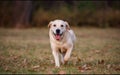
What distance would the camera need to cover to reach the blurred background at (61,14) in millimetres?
32219

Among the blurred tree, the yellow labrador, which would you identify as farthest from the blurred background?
the yellow labrador

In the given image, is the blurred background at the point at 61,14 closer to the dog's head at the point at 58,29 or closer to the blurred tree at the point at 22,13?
the blurred tree at the point at 22,13

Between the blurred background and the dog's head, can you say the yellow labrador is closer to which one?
the dog's head

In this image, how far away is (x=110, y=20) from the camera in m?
32.3

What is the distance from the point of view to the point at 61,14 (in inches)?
1275

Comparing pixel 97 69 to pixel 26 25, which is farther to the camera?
pixel 26 25

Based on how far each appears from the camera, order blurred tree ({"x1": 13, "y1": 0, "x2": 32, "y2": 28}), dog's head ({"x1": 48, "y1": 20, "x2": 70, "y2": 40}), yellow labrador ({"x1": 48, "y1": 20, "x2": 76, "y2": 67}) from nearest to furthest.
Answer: dog's head ({"x1": 48, "y1": 20, "x2": 70, "y2": 40}) → yellow labrador ({"x1": 48, "y1": 20, "x2": 76, "y2": 67}) → blurred tree ({"x1": 13, "y1": 0, "x2": 32, "y2": 28})

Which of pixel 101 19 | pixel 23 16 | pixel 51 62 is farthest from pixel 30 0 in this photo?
pixel 51 62

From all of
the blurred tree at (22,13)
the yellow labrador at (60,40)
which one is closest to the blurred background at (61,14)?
the blurred tree at (22,13)

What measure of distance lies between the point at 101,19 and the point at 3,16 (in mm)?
Result: 7848

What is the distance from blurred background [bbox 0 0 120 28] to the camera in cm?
3222

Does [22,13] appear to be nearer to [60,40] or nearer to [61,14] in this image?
[61,14]

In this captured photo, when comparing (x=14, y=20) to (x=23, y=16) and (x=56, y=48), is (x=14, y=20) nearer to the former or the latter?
(x=23, y=16)

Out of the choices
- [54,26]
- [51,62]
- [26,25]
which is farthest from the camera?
[26,25]
